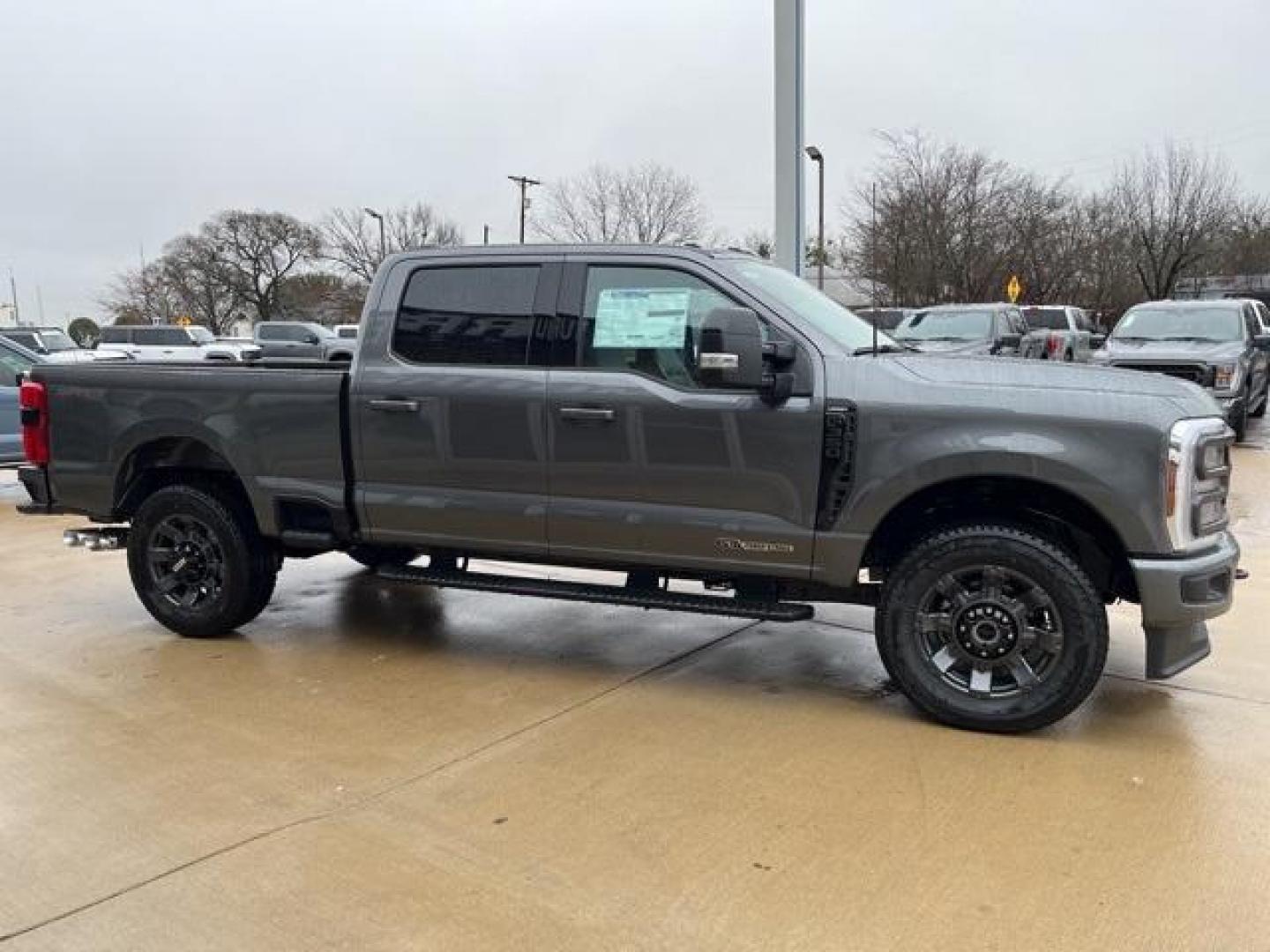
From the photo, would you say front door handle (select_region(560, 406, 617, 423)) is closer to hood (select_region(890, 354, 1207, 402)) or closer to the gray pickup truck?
the gray pickup truck

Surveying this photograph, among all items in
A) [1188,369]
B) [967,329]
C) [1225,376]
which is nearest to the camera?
[1225,376]

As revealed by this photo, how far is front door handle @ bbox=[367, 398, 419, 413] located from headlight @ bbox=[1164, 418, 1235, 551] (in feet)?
10.5

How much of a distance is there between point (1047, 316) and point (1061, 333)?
5.04 m

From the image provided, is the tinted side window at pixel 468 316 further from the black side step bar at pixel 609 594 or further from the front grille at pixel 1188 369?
the front grille at pixel 1188 369

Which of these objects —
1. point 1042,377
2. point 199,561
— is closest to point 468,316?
point 199,561

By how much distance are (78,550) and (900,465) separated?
22.1 ft

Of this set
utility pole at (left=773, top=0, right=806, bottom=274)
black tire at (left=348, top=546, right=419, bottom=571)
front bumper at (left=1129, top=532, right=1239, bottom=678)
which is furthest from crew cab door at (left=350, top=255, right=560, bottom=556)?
utility pole at (left=773, top=0, right=806, bottom=274)

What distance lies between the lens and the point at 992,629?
424 cm

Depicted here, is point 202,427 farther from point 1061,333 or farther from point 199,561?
point 1061,333

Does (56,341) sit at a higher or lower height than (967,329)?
higher

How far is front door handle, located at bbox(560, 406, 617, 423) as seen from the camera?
183 inches

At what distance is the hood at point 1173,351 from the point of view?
1300cm

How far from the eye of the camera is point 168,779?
393 cm

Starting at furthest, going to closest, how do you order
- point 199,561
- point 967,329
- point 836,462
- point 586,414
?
point 967,329
point 199,561
point 586,414
point 836,462
